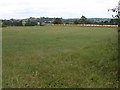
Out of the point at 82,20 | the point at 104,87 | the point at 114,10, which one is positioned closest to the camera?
the point at 104,87

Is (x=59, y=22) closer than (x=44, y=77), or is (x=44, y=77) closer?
(x=44, y=77)

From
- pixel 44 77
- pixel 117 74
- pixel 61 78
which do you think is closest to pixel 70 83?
pixel 61 78

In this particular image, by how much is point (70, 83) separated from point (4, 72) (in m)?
2.64

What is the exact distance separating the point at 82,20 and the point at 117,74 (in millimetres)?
62531

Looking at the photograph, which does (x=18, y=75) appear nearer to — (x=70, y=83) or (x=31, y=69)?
(x=31, y=69)

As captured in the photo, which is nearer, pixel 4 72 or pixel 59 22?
pixel 4 72

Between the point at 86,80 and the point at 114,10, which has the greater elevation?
the point at 114,10

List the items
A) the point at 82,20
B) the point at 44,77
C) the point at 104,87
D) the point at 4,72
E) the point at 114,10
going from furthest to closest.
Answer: the point at 82,20
the point at 4,72
the point at 44,77
the point at 114,10
the point at 104,87

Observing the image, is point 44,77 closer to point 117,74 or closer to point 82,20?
point 117,74

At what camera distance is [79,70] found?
8.16 meters

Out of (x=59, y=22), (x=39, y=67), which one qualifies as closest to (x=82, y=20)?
(x=59, y=22)

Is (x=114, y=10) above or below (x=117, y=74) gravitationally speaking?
above

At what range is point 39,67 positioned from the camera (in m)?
8.69

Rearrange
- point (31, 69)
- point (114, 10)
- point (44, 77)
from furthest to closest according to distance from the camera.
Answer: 1. point (31, 69)
2. point (44, 77)
3. point (114, 10)
